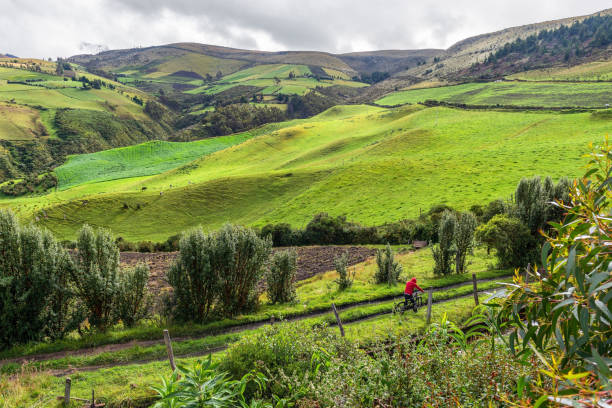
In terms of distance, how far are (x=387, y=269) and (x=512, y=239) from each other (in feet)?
27.7

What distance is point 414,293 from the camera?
1708 cm

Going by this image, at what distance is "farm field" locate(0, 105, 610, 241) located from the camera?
58.0 metres

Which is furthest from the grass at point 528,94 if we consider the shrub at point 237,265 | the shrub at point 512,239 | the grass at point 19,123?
the grass at point 19,123

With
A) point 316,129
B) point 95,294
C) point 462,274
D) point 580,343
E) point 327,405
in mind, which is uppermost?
point 316,129

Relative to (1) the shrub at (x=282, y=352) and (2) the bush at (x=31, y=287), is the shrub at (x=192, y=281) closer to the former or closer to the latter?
(2) the bush at (x=31, y=287)

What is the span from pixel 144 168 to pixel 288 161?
58.5 m

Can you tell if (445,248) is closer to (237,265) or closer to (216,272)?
(237,265)

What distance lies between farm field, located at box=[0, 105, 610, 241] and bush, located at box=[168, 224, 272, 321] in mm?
36808

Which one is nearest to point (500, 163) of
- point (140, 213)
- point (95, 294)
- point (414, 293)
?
point (414, 293)

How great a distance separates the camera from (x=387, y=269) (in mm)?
23656

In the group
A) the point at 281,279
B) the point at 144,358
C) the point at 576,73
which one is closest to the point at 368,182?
the point at 281,279

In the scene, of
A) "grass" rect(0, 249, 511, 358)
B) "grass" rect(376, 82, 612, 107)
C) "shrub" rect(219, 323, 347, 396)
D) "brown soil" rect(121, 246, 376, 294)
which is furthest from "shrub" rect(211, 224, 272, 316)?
"grass" rect(376, 82, 612, 107)

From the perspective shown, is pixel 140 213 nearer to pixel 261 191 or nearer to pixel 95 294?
pixel 261 191

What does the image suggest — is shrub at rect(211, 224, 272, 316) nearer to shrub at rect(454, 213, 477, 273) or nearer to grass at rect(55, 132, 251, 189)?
shrub at rect(454, 213, 477, 273)
